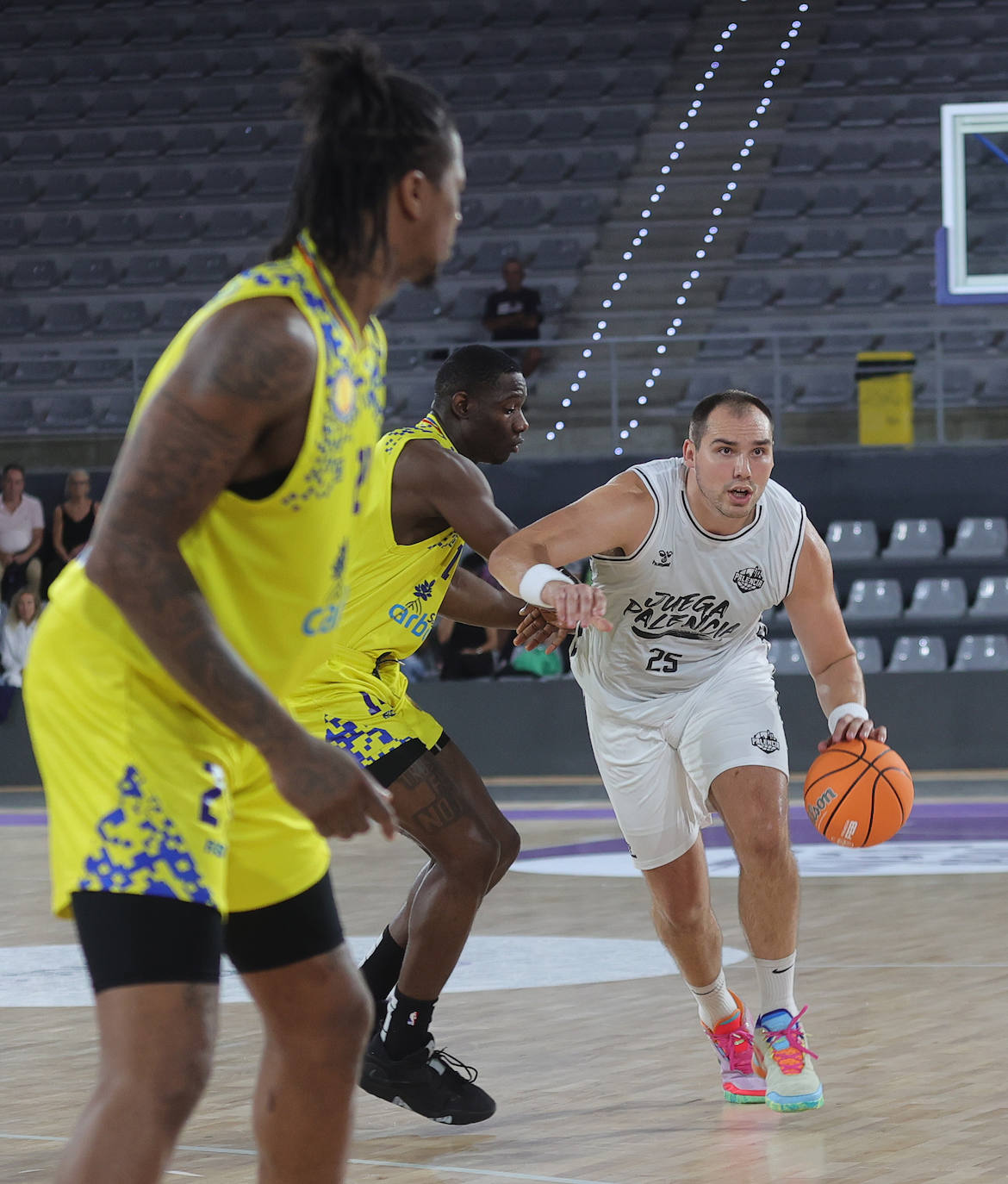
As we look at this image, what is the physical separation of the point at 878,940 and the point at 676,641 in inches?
98.5

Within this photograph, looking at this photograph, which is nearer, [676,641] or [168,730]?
[168,730]

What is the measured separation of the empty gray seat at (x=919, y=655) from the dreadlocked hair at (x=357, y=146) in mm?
11172

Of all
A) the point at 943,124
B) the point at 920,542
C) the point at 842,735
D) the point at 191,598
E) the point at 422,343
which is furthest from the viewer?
the point at 422,343

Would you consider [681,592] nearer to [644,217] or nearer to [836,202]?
[836,202]

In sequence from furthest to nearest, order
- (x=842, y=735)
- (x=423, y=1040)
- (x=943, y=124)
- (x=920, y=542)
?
1. (x=920, y=542)
2. (x=943, y=124)
3. (x=842, y=735)
4. (x=423, y=1040)

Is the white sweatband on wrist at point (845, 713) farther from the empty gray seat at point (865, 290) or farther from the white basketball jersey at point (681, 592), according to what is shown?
the empty gray seat at point (865, 290)

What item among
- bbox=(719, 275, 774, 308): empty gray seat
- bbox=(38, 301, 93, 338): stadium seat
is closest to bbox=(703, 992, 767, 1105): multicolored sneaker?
bbox=(719, 275, 774, 308): empty gray seat

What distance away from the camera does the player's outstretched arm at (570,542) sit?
4090 mm

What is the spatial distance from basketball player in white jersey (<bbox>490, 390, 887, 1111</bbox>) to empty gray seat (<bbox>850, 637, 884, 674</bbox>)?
855 centimetres

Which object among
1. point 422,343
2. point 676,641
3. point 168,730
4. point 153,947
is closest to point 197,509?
point 168,730

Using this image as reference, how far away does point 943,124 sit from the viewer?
12.2 m

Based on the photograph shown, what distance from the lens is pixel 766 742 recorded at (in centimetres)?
462

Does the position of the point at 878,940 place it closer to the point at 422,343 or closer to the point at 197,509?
the point at 197,509

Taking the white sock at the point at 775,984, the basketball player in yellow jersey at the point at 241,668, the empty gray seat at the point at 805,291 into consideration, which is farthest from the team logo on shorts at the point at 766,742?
the empty gray seat at the point at 805,291
